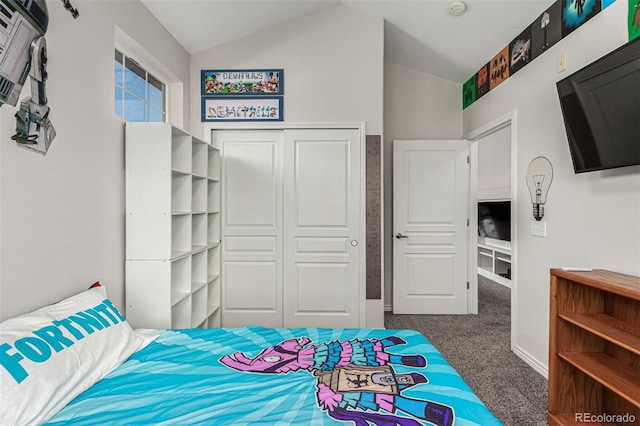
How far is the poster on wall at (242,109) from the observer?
128 inches

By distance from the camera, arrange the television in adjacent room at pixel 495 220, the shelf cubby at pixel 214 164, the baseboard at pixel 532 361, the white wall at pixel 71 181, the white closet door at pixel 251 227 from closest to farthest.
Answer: the white wall at pixel 71 181 → the baseboard at pixel 532 361 → the shelf cubby at pixel 214 164 → the white closet door at pixel 251 227 → the television in adjacent room at pixel 495 220

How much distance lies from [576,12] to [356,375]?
8.75ft

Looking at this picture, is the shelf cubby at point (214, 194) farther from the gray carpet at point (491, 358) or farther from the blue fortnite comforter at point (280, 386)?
the gray carpet at point (491, 358)

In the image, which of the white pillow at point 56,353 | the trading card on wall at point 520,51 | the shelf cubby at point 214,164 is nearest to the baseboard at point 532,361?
the trading card on wall at point 520,51

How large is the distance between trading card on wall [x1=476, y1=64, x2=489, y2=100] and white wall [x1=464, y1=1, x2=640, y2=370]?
0.70 ft

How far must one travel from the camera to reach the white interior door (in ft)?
12.8

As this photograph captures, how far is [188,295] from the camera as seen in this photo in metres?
2.45

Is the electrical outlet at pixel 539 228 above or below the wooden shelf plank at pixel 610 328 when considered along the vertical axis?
above

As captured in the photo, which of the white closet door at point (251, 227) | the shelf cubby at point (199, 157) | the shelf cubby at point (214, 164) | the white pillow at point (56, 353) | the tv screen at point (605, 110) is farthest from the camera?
the white closet door at point (251, 227)

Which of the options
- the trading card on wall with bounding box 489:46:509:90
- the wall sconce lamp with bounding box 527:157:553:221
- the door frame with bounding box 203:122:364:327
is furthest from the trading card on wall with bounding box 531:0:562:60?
the door frame with bounding box 203:122:364:327

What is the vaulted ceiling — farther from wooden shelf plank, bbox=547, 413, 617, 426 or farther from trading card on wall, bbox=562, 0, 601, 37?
wooden shelf plank, bbox=547, 413, 617, 426

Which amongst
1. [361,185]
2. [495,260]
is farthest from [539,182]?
[495,260]

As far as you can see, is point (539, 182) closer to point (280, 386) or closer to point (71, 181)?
point (280, 386)

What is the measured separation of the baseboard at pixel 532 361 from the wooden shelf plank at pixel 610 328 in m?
0.85
